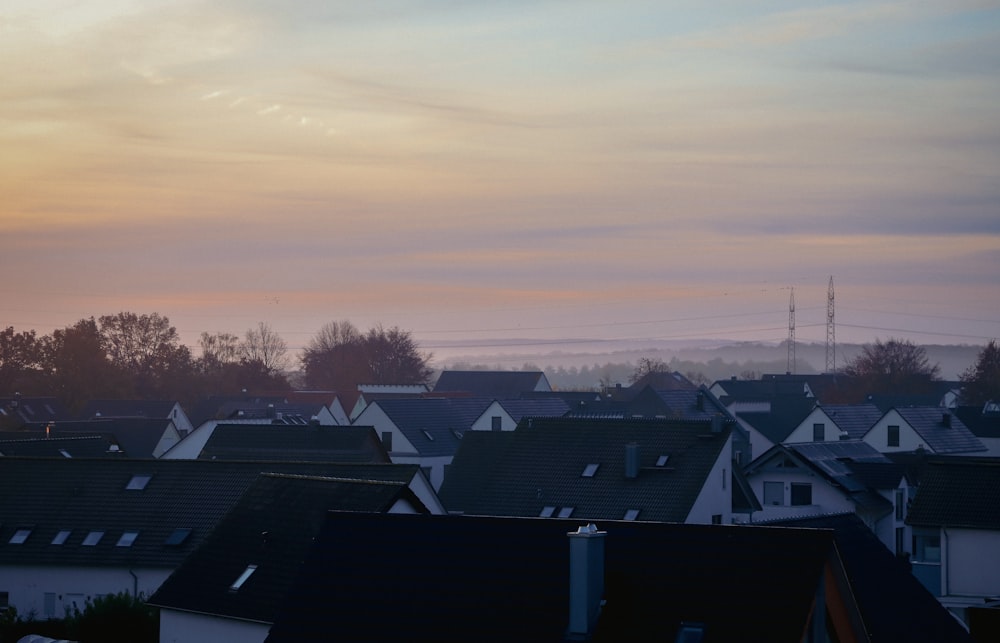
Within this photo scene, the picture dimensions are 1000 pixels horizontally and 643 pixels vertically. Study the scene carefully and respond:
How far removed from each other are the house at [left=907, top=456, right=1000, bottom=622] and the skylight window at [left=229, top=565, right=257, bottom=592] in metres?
19.5

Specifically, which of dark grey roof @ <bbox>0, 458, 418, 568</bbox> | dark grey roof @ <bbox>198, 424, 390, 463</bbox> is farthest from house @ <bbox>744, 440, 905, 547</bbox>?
dark grey roof @ <bbox>0, 458, 418, 568</bbox>

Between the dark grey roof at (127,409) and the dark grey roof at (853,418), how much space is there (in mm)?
52171

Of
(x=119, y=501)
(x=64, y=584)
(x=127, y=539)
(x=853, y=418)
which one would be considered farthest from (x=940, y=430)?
(x=64, y=584)

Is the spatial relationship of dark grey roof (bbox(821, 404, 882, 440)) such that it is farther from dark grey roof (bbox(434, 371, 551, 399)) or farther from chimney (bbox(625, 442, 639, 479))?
dark grey roof (bbox(434, 371, 551, 399))

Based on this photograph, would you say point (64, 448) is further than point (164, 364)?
No

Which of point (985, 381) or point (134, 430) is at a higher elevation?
point (985, 381)

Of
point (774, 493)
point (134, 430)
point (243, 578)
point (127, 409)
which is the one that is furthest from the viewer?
point (127, 409)

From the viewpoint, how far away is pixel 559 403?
85.2 m

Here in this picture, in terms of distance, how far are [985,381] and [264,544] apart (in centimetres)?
11178

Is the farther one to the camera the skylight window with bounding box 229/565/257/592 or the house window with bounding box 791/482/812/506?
the house window with bounding box 791/482/812/506

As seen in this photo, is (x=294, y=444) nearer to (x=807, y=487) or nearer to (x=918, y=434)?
(x=807, y=487)

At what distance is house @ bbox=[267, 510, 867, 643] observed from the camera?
17.9 m

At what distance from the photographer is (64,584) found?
3725 cm

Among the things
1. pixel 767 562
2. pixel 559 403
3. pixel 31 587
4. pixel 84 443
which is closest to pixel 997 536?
pixel 767 562
